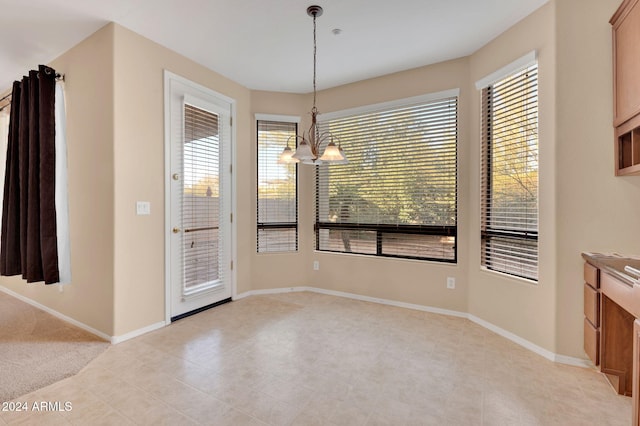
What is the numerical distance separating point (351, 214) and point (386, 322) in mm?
1445

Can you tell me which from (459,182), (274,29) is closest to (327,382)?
(459,182)

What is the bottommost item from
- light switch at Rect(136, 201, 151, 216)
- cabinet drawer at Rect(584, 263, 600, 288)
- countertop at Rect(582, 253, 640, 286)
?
cabinet drawer at Rect(584, 263, 600, 288)

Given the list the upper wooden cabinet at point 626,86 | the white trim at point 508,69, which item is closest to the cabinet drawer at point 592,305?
the upper wooden cabinet at point 626,86

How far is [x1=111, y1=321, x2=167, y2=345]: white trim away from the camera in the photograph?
9.00ft

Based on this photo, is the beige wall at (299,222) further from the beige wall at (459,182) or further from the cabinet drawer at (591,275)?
the cabinet drawer at (591,275)

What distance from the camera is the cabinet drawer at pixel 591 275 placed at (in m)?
2.10

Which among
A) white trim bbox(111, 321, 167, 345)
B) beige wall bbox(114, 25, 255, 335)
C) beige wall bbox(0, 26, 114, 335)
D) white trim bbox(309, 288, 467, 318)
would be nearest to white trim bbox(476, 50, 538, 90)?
white trim bbox(309, 288, 467, 318)

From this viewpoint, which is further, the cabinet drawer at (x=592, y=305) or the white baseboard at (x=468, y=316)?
the white baseboard at (x=468, y=316)

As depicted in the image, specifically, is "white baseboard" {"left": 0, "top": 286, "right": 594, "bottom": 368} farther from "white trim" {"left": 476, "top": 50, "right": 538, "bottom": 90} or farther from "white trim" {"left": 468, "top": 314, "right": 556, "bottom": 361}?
"white trim" {"left": 476, "top": 50, "right": 538, "bottom": 90}

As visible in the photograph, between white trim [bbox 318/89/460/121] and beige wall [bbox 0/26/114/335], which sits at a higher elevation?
white trim [bbox 318/89/460/121]

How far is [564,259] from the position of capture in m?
2.40

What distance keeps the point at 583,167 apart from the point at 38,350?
15.3 ft

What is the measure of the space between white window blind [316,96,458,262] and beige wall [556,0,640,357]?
1090mm

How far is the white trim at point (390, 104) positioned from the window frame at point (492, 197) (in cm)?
35
